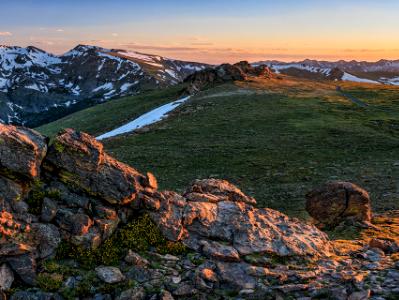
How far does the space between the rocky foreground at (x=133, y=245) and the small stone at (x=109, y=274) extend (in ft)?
0.10

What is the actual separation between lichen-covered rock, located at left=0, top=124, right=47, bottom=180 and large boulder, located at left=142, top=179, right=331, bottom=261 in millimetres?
3849

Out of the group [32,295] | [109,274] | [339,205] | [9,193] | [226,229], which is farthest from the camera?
[339,205]

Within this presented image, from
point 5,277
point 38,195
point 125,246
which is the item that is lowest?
point 5,277

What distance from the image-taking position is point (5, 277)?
1151 centimetres

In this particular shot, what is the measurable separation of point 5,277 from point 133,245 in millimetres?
3930

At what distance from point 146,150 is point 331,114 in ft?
111

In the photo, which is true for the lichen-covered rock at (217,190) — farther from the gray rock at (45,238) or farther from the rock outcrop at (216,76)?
the rock outcrop at (216,76)

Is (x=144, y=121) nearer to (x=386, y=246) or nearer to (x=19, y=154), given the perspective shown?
(x=386, y=246)

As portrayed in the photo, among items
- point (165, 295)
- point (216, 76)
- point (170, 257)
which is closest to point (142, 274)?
point (165, 295)

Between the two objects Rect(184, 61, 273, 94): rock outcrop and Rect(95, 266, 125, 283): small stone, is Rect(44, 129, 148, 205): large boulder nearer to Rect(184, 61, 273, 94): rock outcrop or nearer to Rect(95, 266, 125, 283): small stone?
Rect(95, 266, 125, 283): small stone

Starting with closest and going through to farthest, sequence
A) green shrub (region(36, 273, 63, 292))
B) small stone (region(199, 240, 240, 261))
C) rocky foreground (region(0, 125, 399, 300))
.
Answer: green shrub (region(36, 273, 63, 292)) → rocky foreground (region(0, 125, 399, 300)) → small stone (region(199, 240, 240, 261))

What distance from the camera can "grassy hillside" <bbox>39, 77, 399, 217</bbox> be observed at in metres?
32.5

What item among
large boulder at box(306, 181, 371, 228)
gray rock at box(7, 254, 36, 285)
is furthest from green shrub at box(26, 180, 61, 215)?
large boulder at box(306, 181, 371, 228)

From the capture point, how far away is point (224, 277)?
42.2 feet
